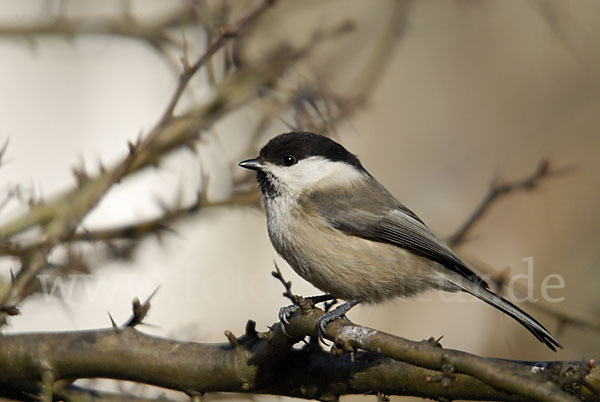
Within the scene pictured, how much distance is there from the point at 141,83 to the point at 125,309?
5.36 feet

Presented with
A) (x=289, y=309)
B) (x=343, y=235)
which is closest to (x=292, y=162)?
(x=343, y=235)

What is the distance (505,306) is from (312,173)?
2.95 feet

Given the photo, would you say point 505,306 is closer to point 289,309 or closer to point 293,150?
point 289,309

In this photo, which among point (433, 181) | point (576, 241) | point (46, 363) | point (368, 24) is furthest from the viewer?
point (433, 181)

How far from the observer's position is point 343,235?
271 cm

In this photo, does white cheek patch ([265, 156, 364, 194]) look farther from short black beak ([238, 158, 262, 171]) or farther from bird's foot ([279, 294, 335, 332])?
bird's foot ([279, 294, 335, 332])

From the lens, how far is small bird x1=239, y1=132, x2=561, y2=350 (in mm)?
2627

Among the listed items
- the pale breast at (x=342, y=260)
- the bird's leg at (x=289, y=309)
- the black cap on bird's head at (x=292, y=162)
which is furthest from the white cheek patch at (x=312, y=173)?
the bird's leg at (x=289, y=309)

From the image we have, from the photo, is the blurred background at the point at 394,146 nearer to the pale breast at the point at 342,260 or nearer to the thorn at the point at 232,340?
the pale breast at the point at 342,260

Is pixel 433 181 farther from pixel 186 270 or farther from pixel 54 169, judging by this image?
pixel 54 169

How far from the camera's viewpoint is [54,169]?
4793 mm

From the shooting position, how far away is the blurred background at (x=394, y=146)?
4520 mm

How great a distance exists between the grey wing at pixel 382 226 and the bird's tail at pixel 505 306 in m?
0.03

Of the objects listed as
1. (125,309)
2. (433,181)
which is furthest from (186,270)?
(433,181)
